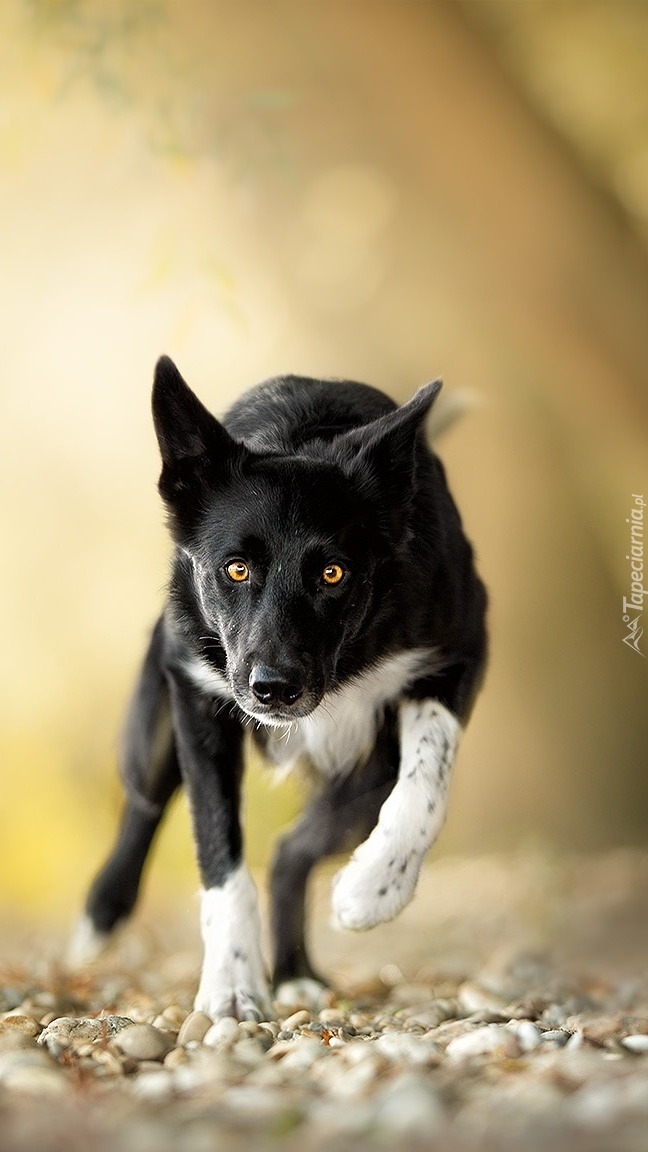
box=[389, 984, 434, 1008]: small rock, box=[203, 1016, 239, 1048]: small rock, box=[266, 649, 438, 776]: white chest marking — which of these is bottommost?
box=[389, 984, 434, 1008]: small rock

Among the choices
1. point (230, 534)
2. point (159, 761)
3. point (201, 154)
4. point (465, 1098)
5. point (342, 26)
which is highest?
point (342, 26)

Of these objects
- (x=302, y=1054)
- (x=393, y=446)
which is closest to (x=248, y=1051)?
(x=302, y=1054)

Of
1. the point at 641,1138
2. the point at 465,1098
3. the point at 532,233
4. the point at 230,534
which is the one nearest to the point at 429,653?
the point at 230,534

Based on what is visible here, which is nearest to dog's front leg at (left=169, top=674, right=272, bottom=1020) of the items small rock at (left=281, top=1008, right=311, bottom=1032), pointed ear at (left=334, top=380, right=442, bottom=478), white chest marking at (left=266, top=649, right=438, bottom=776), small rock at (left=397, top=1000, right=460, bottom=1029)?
small rock at (left=281, top=1008, right=311, bottom=1032)

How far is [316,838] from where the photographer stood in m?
3.85

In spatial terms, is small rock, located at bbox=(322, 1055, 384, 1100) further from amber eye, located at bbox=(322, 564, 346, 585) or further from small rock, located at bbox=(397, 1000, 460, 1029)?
amber eye, located at bbox=(322, 564, 346, 585)

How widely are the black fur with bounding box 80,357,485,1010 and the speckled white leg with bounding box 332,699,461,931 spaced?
23 cm

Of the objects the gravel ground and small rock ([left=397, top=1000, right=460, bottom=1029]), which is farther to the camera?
small rock ([left=397, top=1000, right=460, bottom=1029])

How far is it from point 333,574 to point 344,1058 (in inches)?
45.9

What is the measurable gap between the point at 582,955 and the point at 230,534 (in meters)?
2.98

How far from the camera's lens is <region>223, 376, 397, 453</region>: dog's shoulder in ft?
10.9

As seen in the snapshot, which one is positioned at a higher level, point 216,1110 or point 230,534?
point 230,534

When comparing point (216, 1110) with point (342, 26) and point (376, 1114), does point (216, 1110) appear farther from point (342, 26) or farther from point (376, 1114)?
point (342, 26)

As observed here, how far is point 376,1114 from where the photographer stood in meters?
1.71
